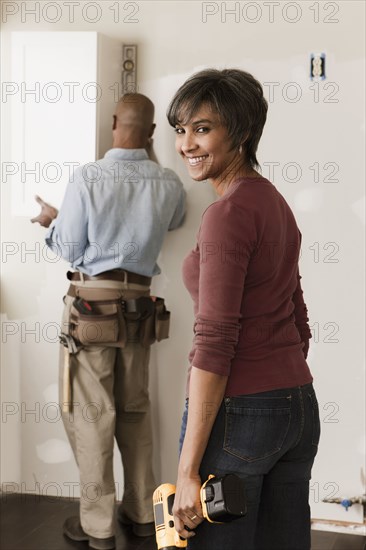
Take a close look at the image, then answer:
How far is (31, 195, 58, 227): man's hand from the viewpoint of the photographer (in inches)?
127

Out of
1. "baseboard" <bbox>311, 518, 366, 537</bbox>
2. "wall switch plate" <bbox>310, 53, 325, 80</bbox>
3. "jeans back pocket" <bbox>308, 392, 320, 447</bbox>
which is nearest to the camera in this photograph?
"jeans back pocket" <bbox>308, 392, 320, 447</bbox>

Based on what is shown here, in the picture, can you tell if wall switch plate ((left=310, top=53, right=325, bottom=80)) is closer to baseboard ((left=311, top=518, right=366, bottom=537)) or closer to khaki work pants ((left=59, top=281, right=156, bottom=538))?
khaki work pants ((left=59, top=281, right=156, bottom=538))

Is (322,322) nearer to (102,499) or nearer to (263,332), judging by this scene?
(102,499)

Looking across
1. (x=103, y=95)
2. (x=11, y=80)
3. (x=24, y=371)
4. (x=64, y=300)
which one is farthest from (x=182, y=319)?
(x=11, y=80)

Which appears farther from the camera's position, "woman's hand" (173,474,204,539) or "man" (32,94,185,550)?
"man" (32,94,185,550)

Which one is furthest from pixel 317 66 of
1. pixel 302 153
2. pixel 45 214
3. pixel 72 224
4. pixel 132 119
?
pixel 45 214

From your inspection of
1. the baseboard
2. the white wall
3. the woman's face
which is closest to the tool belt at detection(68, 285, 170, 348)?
the white wall

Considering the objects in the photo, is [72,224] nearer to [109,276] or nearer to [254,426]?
[109,276]

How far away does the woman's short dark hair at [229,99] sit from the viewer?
1.52 m

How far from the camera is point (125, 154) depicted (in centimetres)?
302

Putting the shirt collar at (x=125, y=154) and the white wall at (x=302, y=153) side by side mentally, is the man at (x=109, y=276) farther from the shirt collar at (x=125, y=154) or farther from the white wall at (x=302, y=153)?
the white wall at (x=302, y=153)

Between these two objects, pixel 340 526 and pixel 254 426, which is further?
pixel 340 526

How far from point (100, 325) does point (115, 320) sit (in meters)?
0.06

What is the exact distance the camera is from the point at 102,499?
3.02 m
